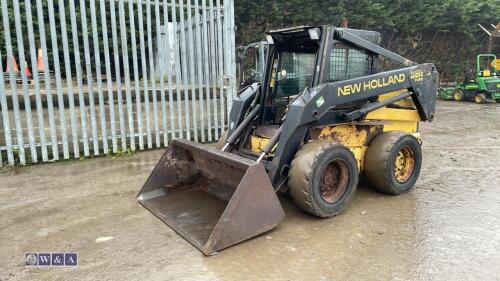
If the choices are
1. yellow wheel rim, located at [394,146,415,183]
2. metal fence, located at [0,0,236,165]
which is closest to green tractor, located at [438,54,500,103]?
metal fence, located at [0,0,236,165]

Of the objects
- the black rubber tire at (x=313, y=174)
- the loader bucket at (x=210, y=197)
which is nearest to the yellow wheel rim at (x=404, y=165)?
the black rubber tire at (x=313, y=174)

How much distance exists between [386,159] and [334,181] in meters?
0.73

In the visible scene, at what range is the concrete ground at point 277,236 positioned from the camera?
10.0 ft

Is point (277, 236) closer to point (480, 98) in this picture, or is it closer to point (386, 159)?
point (386, 159)

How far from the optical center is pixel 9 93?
614 cm

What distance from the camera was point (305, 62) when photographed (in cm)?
471

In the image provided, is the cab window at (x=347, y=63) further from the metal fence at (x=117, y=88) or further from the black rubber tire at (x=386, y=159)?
the metal fence at (x=117, y=88)

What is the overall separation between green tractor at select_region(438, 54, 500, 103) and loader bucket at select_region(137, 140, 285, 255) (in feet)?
41.9

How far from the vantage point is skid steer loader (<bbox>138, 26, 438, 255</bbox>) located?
360 cm

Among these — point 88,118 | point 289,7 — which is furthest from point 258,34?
point 88,118

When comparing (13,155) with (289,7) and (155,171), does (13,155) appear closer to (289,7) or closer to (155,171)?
(155,171)

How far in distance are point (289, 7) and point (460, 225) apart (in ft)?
40.0

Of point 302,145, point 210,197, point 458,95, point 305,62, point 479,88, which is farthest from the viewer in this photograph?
point 458,95

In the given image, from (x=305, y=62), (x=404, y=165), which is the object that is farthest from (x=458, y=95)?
(x=305, y=62)
